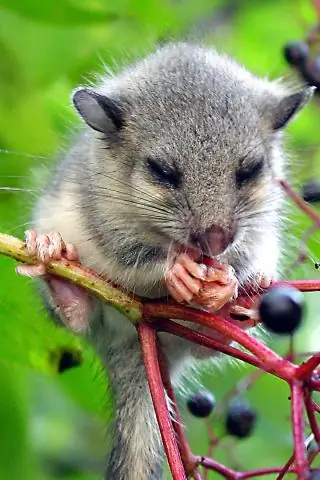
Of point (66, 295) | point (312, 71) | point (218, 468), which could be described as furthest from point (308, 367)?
point (312, 71)

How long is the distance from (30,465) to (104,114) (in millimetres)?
1214

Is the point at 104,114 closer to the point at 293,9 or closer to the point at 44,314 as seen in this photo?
the point at 44,314

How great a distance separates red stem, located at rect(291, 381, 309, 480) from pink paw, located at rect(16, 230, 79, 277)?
2.61 feet

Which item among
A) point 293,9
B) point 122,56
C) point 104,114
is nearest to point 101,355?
point 104,114

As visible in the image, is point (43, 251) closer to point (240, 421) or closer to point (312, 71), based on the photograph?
point (240, 421)

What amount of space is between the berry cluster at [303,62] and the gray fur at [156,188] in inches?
4.5

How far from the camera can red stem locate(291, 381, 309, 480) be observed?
1.70 metres

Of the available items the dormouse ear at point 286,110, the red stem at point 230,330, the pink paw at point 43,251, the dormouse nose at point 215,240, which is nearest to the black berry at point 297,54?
the dormouse ear at point 286,110

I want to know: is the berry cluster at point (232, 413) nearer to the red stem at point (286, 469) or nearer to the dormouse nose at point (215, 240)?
the dormouse nose at point (215, 240)

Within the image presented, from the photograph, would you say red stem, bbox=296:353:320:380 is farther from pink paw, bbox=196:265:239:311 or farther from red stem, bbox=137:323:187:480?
pink paw, bbox=196:265:239:311

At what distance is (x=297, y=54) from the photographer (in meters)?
3.34

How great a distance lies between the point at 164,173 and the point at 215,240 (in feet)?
1.05

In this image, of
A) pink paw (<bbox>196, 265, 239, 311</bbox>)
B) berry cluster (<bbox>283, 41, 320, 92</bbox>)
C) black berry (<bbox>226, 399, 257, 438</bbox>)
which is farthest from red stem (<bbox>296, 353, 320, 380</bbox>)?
berry cluster (<bbox>283, 41, 320, 92</bbox>)

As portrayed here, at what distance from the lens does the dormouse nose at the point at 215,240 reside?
2.54 meters
